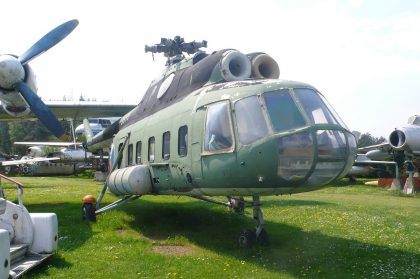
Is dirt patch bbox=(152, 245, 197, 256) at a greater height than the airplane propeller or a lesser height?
lesser

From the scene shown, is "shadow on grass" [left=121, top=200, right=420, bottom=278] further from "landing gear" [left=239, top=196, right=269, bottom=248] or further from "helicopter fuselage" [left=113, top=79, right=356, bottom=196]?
"helicopter fuselage" [left=113, top=79, right=356, bottom=196]

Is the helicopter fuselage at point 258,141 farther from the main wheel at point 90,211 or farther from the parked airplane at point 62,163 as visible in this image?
the parked airplane at point 62,163

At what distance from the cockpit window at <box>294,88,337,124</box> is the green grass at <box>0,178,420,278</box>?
2.39 meters

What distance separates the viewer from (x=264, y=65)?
9188mm

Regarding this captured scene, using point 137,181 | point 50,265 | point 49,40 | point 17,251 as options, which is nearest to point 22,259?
point 17,251

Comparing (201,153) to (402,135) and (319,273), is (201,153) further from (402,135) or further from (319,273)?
(402,135)

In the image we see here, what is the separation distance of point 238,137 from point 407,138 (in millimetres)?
19706

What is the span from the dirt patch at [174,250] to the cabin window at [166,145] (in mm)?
1860

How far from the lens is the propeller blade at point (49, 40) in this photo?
530 inches

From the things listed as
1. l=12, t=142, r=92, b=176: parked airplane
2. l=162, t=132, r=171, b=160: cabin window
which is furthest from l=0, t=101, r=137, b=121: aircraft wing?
l=12, t=142, r=92, b=176: parked airplane

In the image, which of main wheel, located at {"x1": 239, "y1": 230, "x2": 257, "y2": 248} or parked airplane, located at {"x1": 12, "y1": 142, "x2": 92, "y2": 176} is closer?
main wheel, located at {"x1": 239, "y1": 230, "x2": 257, "y2": 248}

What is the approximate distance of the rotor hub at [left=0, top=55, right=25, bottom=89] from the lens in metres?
12.6

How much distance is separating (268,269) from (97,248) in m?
3.73

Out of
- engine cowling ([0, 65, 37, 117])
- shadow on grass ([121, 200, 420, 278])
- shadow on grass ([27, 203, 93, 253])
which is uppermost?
engine cowling ([0, 65, 37, 117])
